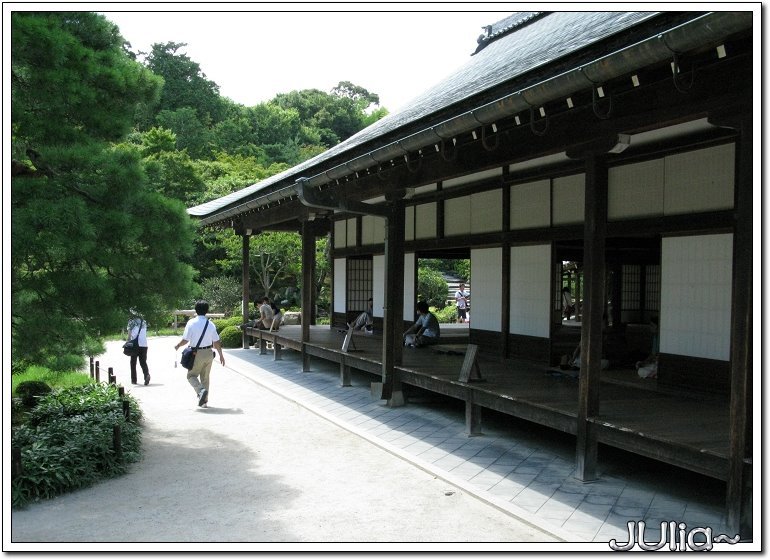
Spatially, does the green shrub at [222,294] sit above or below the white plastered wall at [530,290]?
below

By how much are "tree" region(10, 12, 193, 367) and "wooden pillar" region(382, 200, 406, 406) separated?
3.37 metres

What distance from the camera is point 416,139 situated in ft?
22.9

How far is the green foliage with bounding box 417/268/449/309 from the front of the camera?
96.8 feet

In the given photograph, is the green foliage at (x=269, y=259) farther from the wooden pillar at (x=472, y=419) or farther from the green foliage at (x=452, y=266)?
the wooden pillar at (x=472, y=419)

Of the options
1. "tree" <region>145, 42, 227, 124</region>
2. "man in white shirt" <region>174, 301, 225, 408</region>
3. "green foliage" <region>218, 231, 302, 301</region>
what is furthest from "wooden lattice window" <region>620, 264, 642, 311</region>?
"tree" <region>145, 42, 227, 124</region>

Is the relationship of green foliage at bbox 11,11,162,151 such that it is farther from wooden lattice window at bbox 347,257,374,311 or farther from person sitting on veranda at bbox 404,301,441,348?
wooden lattice window at bbox 347,257,374,311

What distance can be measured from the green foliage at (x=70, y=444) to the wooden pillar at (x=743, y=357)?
17.5 feet

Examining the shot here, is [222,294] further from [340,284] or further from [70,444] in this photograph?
[70,444]

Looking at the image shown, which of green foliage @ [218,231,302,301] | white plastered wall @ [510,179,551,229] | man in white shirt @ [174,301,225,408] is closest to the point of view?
white plastered wall @ [510,179,551,229]

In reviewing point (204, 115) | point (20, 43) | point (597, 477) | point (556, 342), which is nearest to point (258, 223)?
point (556, 342)

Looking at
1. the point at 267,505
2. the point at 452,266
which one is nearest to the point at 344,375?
the point at 267,505

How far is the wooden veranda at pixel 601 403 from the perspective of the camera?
200 inches

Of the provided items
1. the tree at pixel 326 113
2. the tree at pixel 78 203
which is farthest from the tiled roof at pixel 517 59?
the tree at pixel 326 113

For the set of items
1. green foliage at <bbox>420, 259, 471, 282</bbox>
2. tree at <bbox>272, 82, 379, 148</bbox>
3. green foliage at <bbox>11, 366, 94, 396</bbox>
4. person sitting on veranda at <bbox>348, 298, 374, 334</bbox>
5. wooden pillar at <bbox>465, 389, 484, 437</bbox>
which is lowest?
wooden pillar at <bbox>465, 389, 484, 437</bbox>
